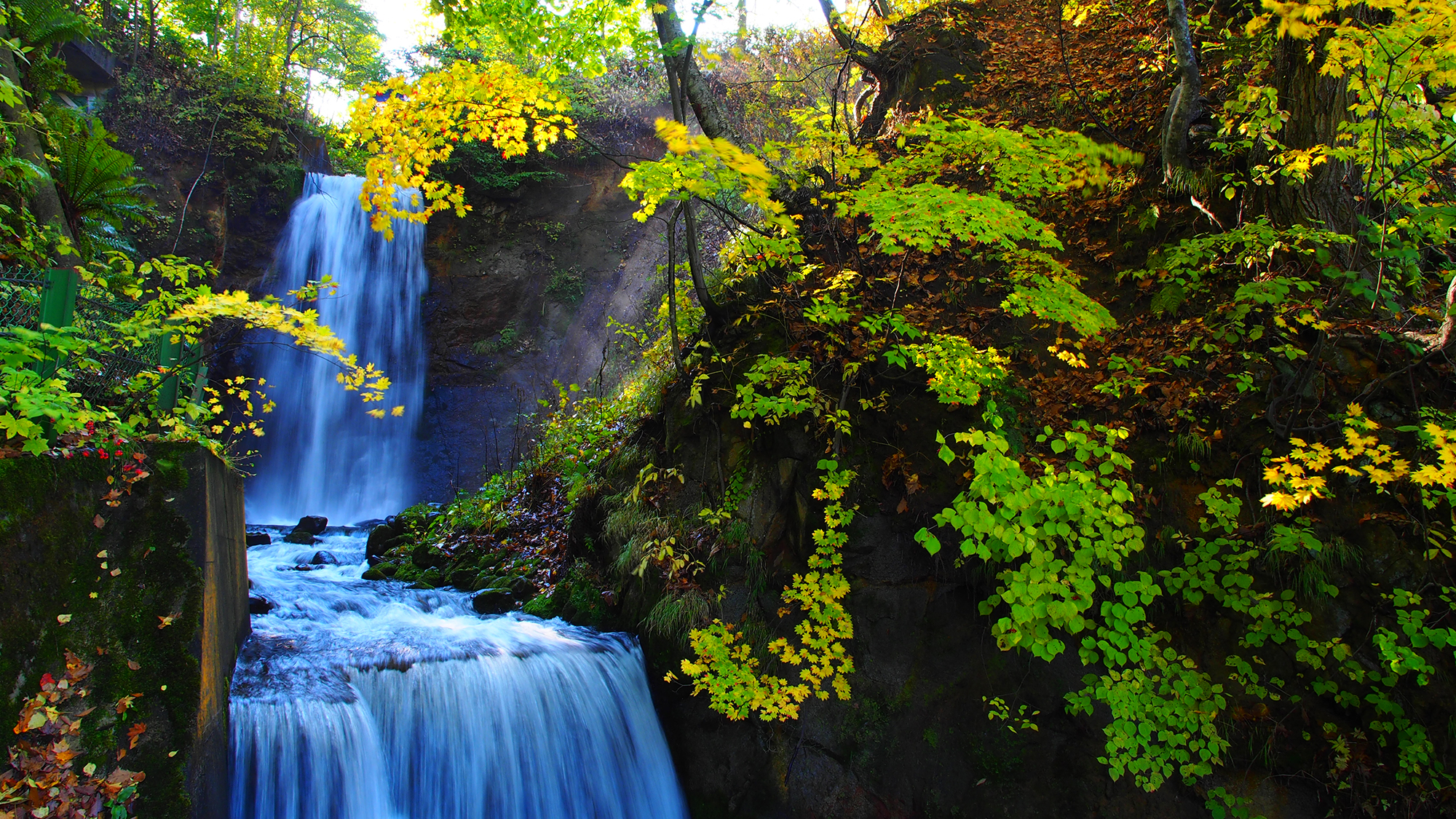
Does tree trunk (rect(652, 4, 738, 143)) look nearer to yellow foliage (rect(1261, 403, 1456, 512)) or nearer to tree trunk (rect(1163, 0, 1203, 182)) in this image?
tree trunk (rect(1163, 0, 1203, 182))

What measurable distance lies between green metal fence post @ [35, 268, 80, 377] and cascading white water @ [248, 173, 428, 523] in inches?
418

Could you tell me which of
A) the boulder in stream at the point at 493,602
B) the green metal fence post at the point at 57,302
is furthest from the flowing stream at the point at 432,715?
the green metal fence post at the point at 57,302

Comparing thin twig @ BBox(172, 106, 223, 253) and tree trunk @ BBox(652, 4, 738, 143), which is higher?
thin twig @ BBox(172, 106, 223, 253)

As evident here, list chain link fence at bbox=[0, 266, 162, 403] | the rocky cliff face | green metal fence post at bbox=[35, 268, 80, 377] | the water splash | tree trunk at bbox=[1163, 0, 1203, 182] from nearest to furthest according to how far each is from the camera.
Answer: green metal fence post at bbox=[35, 268, 80, 377] < chain link fence at bbox=[0, 266, 162, 403] < the water splash < tree trunk at bbox=[1163, 0, 1203, 182] < the rocky cliff face

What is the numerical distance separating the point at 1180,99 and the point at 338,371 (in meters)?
14.8

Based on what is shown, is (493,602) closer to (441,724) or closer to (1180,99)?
(441,724)

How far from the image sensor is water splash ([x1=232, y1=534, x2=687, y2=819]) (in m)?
3.96

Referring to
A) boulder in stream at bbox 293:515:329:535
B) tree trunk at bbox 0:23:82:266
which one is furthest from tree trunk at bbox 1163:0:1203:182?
boulder in stream at bbox 293:515:329:535

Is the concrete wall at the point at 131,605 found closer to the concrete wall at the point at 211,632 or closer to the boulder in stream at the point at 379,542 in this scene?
the concrete wall at the point at 211,632

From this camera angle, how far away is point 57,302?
346cm

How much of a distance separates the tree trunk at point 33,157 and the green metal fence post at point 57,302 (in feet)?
6.04

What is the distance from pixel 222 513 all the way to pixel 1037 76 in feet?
28.7

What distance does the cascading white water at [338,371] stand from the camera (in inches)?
528

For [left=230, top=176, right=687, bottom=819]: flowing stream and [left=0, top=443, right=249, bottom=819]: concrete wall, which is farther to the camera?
[left=230, top=176, right=687, bottom=819]: flowing stream
